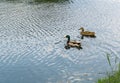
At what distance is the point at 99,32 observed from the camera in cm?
2403

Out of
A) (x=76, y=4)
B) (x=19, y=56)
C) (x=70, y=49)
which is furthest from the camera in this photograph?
(x=76, y=4)

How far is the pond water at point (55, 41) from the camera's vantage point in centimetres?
A: 1605

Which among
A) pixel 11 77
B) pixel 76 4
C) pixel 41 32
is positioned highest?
pixel 76 4

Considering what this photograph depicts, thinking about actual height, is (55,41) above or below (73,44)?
above

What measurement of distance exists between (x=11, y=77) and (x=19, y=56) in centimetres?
323

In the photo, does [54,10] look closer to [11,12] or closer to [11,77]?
[11,12]

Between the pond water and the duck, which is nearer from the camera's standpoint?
the pond water

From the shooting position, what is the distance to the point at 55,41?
21.7m

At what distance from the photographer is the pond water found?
632 inches

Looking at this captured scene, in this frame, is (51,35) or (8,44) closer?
(8,44)

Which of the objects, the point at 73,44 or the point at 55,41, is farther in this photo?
the point at 55,41

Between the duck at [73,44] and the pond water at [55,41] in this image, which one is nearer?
the pond water at [55,41]

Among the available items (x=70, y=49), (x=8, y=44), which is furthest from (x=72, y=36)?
(x=8, y=44)

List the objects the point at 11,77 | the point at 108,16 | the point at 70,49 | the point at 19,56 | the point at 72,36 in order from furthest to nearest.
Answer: the point at 108,16 < the point at 72,36 < the point at 70,49 < the point at 19,56 < the point at 11,77
